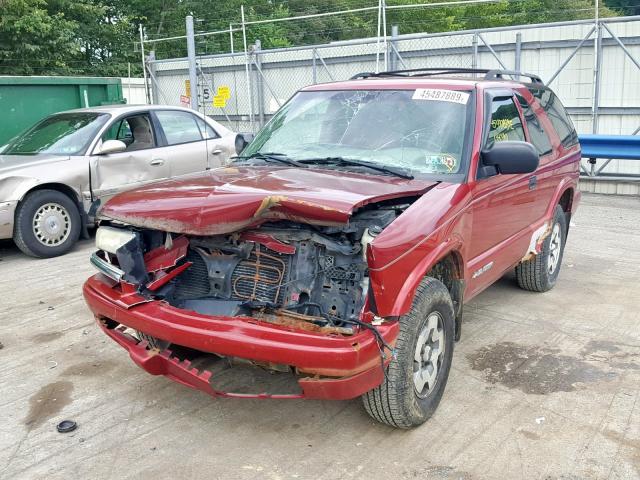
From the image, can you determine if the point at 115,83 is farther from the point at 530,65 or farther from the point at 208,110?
the point at 530,65

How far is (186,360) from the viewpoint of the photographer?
3.60 m

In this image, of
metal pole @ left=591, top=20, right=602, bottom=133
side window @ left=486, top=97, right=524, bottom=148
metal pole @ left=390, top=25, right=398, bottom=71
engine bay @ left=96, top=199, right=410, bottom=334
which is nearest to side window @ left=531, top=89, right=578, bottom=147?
side window @ left=486, top=97, right=524, bottom=148

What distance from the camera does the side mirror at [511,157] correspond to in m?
4.06

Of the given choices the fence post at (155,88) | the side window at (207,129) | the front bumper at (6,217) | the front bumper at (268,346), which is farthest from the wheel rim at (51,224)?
the fence post at (155,88)

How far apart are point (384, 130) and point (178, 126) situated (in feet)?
16.8

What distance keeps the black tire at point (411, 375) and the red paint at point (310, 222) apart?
0.12 meters

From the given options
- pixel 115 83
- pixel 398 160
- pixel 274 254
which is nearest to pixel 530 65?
pixel 115 83

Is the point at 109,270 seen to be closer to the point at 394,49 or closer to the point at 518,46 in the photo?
the point at 518,46

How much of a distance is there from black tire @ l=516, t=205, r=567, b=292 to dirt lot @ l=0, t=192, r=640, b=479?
450mm

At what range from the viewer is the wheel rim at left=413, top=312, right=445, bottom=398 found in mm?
3559

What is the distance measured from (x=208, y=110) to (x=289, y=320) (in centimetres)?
1361

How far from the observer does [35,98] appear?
35.8 ft

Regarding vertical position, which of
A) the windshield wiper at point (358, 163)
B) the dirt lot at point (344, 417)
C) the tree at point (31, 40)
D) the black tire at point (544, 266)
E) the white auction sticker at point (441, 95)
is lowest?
the dirt lot at point (344, 417)

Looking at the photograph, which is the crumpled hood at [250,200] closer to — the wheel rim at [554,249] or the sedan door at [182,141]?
the wheel rim at [554,249]
